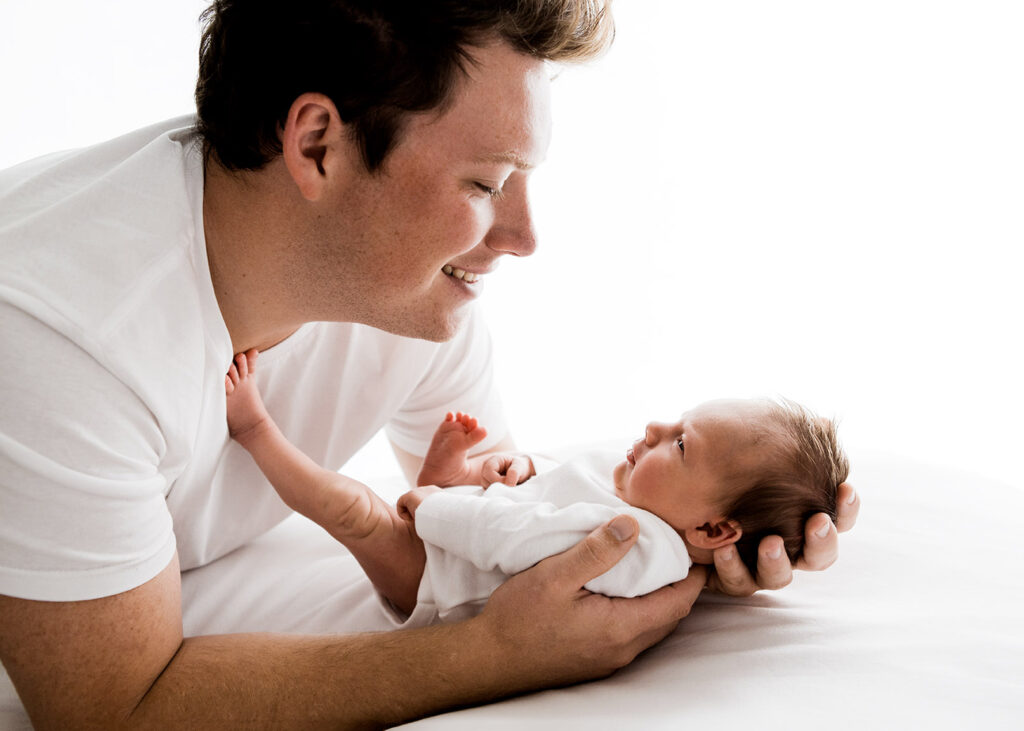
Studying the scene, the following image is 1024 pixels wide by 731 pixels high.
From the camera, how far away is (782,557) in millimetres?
1501

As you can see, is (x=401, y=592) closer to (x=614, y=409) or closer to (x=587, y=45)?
(x=587, y=45)

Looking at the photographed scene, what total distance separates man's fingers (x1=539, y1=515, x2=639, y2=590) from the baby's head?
19 cm

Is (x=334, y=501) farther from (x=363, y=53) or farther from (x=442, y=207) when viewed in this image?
(x=363, y=53)

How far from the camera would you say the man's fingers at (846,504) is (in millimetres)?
1564

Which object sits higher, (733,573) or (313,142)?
(313,142)

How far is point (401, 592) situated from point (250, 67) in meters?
1.04

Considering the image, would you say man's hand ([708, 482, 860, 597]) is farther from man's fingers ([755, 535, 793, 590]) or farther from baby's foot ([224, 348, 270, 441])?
baby's foot ([224, 348, 270, 441])

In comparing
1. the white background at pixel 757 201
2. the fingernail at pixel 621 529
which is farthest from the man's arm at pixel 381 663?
the white background at pixel 757 201

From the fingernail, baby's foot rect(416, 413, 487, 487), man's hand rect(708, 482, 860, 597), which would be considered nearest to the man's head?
baby's foot rect(416, 413, 487, 487)

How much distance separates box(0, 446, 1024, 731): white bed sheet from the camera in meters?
1.25

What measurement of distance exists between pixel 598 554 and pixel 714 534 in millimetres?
267

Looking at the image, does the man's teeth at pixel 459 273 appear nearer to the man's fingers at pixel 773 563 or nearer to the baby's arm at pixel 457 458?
the baby's arm at pixel 457 458

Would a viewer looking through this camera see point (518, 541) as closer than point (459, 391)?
Yes

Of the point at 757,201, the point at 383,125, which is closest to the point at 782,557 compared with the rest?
the point at 383,125
